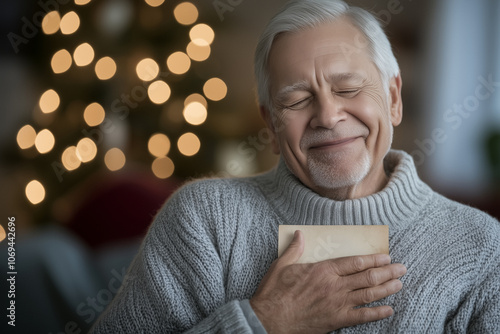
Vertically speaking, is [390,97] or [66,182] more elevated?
[390,97]

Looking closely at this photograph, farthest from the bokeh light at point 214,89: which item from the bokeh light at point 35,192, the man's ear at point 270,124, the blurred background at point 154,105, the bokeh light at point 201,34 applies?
the man's ear at point 270,124

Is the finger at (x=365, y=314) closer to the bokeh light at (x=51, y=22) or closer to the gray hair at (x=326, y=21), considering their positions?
the gray hair at (x=326, y=21)

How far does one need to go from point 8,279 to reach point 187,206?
2.48 ft

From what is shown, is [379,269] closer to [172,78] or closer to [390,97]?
[390,97]

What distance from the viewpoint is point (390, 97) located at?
1396mm

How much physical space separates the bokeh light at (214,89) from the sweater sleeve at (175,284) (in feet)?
6.52

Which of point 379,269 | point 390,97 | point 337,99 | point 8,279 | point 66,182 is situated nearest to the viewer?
point 379,269

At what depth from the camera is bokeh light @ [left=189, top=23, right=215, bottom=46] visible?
316 centimetres

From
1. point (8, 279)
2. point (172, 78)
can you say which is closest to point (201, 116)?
point (172, 78)

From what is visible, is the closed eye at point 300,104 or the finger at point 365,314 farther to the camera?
the closed eye at point 300,104

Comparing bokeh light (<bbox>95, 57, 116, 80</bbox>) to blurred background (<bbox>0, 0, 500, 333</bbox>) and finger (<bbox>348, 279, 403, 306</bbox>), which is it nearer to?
blurred background (<bbox>0, 0, 500, 333</bbox>)

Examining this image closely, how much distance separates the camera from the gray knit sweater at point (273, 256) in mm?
1168
